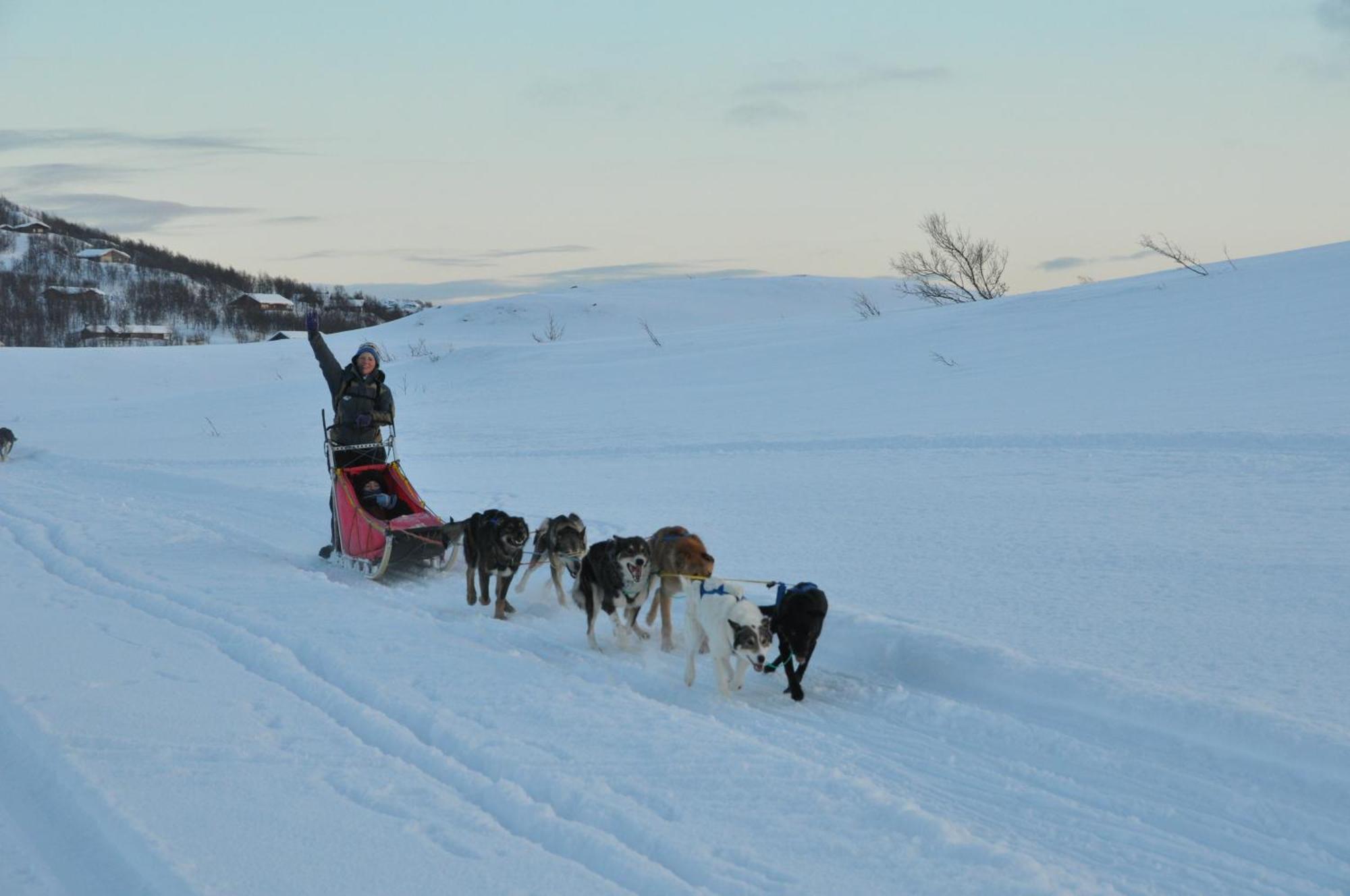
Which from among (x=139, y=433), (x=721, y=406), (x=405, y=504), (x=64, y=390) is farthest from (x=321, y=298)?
(x=405, y=504)

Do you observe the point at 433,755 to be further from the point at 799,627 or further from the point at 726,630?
the point at 799,627

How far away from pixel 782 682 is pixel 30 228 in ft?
386

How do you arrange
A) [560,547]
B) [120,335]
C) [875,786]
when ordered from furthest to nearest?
1. [120,335]
2. [560,547]
3. [875,786]

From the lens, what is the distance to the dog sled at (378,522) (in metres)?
7.41

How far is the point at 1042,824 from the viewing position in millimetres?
3541

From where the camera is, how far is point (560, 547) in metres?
6.43

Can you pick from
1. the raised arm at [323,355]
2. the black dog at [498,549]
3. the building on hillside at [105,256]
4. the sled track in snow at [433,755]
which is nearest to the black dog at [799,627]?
the sled track in snow at [433,755]

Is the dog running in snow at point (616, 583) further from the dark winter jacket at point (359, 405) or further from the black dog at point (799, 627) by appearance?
the dark winter jacket at point (359, 405)

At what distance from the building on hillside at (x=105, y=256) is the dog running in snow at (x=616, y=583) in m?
101

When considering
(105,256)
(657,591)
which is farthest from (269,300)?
(657,591)

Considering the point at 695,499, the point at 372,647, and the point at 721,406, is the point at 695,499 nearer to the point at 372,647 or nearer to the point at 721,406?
the point at 372,647

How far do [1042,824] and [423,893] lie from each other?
1.82 meters

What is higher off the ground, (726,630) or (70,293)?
(70,293)

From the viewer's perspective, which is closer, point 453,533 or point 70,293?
point 453,533
